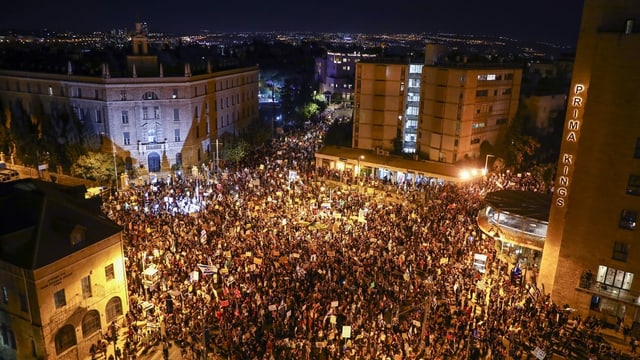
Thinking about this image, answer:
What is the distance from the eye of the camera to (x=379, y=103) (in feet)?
181

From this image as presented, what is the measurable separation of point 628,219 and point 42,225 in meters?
26.9

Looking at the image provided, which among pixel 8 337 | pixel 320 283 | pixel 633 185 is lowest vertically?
pixel 8 337

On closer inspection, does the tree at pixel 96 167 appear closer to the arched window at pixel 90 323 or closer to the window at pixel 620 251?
the arched window at pixel 90 323

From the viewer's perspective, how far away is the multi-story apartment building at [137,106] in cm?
4909

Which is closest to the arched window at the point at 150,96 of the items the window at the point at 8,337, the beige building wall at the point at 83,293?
the beige building wall at the point at 83,293

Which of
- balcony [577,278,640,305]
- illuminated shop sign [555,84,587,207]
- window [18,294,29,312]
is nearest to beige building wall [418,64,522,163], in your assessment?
illuminated shop sign [555,84,587,207]

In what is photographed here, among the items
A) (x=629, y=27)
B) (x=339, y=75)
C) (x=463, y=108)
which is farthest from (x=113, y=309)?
(x=339, y=75)

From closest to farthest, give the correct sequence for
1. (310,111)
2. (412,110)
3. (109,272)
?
(109,272)
(412,110)
(310,111)

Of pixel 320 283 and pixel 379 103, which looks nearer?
pixel 320 283

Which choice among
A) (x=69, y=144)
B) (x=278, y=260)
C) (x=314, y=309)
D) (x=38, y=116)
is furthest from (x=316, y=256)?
(x=38, y=116)

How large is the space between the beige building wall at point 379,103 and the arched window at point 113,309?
37.9 meters

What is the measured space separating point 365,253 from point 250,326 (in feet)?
30.3

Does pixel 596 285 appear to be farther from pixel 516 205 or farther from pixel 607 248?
pixel 516 205

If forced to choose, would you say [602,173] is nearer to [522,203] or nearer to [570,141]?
[570,141]
